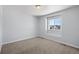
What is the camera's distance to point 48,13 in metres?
1.68

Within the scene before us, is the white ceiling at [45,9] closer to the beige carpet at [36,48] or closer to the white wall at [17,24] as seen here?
the white wall at [17,24]

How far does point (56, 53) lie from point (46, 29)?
1.62 feet

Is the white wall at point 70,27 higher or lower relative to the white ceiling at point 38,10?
lower

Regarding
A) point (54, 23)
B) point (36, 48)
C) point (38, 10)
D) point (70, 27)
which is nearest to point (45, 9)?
point (38, 10)

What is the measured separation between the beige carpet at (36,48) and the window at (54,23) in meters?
0.31

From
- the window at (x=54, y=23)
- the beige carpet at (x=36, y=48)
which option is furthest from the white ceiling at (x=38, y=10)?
the beige carpet at (x=36, y=48)

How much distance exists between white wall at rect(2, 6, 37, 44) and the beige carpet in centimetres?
11

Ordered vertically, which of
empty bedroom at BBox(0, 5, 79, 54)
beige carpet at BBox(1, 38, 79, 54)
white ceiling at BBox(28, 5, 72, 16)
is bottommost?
beige carpet at BBox(1, 38, 79, 54)

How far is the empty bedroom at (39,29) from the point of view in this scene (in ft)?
5.20

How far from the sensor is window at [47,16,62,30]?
167 cm

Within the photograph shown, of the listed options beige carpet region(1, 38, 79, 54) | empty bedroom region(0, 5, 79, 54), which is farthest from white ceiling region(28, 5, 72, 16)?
beige carpet region(1, 38, 79, 54)

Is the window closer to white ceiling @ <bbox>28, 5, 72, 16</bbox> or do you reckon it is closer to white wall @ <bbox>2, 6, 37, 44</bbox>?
white ceiling @ <bbox>28, 5, 72, 16</bbox>
